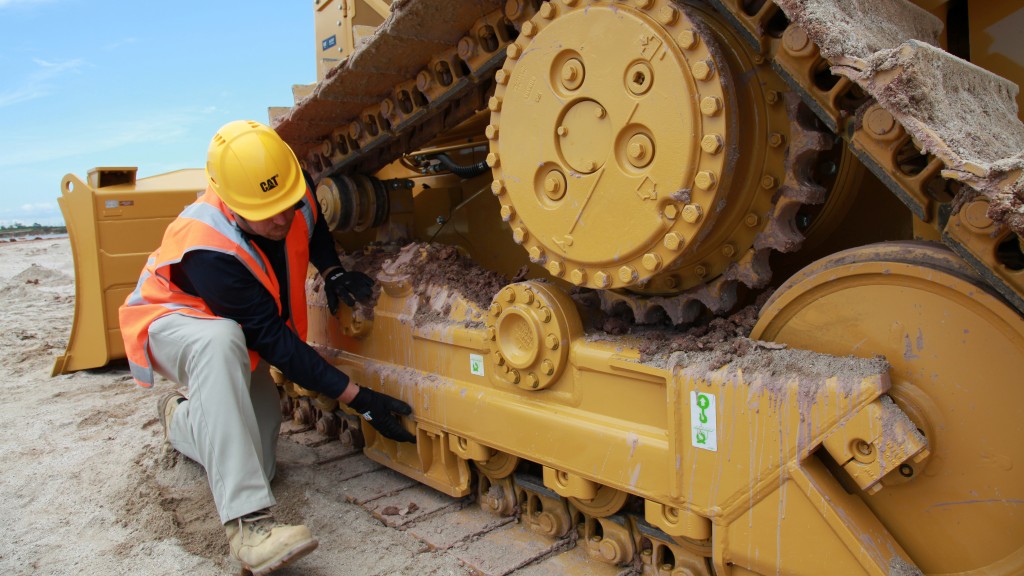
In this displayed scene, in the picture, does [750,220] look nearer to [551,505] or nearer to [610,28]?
[610,28]

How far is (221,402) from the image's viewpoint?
2.74m

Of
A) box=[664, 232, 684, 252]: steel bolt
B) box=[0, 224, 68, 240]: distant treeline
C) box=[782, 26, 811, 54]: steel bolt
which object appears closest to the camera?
box=[782, 26, 811, 54]: steel bolt

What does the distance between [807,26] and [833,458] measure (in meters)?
0.97

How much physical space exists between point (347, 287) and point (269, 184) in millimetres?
615

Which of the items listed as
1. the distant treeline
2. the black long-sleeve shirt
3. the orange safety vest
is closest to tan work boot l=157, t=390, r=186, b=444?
the orange safety vest

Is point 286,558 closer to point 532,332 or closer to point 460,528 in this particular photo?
point 460,528

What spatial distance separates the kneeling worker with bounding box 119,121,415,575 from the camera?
8.87 ft

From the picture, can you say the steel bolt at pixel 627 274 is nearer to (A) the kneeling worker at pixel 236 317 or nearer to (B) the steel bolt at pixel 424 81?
(B) the steel bolt at pixel 424 81

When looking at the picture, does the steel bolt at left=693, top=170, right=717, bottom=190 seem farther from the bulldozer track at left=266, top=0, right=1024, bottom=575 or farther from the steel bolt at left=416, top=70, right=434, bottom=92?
the steel bolt at left=416, top=70, right=434, bottom=92

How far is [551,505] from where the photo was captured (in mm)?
2766

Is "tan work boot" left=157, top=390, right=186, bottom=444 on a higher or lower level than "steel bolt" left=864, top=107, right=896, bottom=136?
lower

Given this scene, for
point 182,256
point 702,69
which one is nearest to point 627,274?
point 702,69

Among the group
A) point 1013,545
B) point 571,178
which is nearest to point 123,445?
point 571,178

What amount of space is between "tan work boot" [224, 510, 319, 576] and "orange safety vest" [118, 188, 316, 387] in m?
0.70
